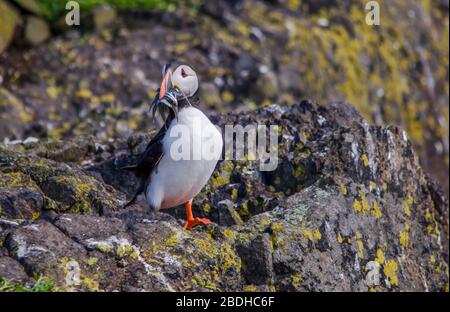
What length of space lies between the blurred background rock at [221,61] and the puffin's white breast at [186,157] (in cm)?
413

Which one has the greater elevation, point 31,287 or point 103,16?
point 103,16

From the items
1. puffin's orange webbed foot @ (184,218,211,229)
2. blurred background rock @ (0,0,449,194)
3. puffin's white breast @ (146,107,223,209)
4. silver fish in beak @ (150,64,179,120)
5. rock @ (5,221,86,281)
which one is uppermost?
blurred background rock @ (0,0,449,194)

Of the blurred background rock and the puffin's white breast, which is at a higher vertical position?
A: the blurred background rock

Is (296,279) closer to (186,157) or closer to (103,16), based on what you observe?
(186,157)

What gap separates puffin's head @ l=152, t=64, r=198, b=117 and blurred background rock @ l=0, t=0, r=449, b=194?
4.19 metres

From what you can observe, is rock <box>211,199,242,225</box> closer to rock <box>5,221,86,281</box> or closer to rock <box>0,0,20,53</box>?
rock <box>5,221,86,281</box>

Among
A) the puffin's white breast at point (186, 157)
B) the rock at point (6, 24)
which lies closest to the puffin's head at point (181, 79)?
the puffin's white breast at point (186, 157)

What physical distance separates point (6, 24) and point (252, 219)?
23.6ft

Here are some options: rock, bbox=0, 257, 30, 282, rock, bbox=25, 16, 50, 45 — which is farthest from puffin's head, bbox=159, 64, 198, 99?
rock, bbox=25, 16, 50, 45

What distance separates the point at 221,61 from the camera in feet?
43.0

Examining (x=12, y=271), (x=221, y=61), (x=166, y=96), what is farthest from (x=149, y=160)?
(x=221, y=61)

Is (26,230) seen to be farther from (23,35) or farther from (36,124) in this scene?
(23,35)

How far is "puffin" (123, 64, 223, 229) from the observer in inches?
277
